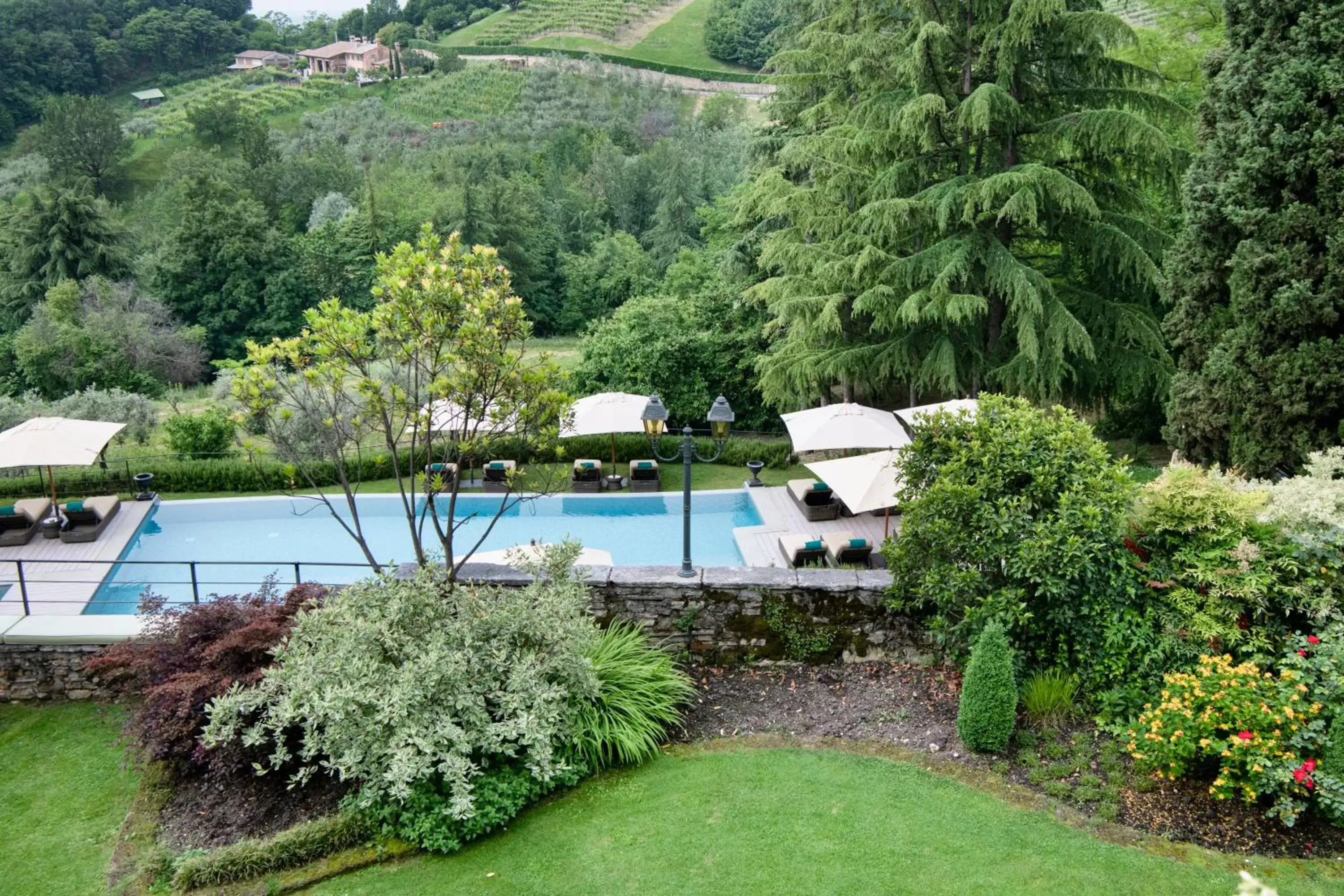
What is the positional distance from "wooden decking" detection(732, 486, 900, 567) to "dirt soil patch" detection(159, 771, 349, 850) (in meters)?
7.72

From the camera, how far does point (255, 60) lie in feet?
310

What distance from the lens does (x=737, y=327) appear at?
21.1 metres

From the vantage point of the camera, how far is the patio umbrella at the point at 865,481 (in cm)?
1192

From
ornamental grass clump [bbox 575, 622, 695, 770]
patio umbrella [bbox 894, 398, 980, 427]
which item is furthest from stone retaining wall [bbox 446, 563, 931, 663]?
patio umbrella [bbox 894, 398, 980, 427]

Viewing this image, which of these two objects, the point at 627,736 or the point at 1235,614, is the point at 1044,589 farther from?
the point at 627,736

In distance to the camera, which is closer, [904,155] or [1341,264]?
[1341,264]

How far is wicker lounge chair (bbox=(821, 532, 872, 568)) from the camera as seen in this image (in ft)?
41.3

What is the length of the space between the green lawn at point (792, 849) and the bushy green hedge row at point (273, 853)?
308 millimetres

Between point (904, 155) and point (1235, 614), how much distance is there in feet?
32.7

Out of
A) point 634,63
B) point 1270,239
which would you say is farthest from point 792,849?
point 634,63

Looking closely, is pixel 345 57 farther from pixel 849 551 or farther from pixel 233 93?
pixel 849 551

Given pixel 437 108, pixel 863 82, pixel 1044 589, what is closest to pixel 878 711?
pixel 1044 589

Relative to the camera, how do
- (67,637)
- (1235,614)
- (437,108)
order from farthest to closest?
(437,108)
(67,637)
(1235,614)

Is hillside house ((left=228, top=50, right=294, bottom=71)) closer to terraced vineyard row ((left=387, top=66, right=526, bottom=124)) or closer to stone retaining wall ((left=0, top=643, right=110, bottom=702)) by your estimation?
terraced vineyard row ((left=387, top=66, right=526, bottom=124))
